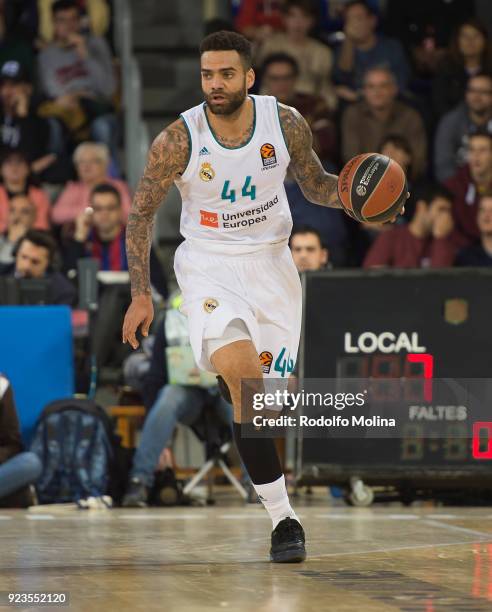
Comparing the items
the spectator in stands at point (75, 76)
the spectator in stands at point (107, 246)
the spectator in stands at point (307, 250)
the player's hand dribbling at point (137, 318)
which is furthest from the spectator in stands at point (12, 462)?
the spectator in stands at point (75, 76)

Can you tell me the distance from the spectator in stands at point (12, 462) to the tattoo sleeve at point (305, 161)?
3258 mm

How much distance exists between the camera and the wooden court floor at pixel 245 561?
462 cm

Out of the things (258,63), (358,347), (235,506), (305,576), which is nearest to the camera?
(305,576)

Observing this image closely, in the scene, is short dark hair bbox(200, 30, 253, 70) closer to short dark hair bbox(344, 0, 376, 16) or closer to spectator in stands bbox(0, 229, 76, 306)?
spectator in stands bbox(0, 229, 76, 306)

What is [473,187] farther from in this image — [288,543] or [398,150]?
[288,543]

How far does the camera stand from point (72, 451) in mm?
8977

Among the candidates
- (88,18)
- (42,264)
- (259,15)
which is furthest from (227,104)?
(88,18)

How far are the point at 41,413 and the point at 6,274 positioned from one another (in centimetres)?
198

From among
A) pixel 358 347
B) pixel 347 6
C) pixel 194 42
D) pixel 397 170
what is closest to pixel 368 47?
pixel 347 6

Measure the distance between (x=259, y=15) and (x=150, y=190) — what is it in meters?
8.23

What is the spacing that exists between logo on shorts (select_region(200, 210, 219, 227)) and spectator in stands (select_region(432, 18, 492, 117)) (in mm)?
7158

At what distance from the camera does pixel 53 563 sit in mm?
5605

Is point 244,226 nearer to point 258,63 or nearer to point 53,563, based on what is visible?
point 53,563

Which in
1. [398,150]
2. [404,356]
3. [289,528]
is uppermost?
[398,150]
